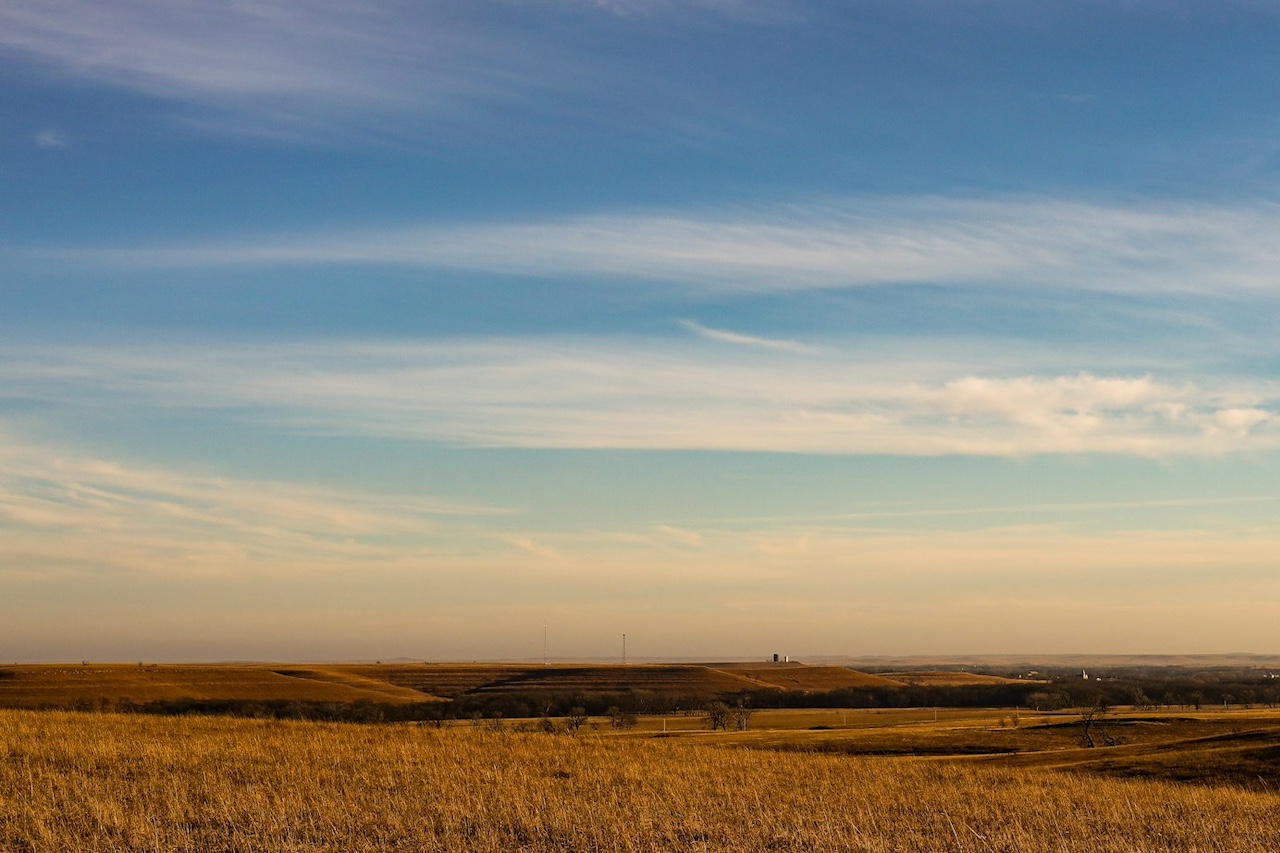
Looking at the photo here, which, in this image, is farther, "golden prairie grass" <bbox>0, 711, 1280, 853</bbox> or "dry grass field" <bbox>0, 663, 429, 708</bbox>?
"dry grass field" <bbox>0, 663, 429, 708</bbox>

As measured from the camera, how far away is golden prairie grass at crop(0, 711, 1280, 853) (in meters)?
18.1

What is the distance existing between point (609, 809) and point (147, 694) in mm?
152548

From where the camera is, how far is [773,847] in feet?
60.6

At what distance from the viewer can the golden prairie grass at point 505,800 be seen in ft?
59.5

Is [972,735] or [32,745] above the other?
[32,745]

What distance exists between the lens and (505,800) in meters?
21.7

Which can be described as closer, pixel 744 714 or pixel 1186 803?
pixel 1186 803

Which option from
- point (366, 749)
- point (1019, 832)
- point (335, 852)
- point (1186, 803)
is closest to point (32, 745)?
point (366, 749)

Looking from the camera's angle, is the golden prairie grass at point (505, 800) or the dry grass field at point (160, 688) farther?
the dry grass field at point (160, 688)

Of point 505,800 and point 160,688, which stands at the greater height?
point 505,800

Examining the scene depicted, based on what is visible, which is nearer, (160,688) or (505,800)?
(505,800)

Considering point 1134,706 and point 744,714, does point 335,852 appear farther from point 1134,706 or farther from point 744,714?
point 1134,706

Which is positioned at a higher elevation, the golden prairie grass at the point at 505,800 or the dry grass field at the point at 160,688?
the golden prairie grass at the point at 505,800

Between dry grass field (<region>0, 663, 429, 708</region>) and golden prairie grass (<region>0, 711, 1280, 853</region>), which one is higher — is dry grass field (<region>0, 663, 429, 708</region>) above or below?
below
